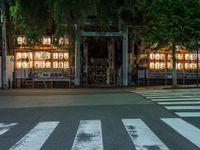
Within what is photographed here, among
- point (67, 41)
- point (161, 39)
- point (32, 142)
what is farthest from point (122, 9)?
point (32, 142)

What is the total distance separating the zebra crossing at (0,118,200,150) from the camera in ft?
32.2

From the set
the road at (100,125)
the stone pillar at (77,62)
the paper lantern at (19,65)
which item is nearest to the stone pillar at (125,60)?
the stone pillar at (77,62)

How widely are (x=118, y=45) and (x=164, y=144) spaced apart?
26.0m

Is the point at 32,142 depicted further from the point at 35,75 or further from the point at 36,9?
the point at 35,75

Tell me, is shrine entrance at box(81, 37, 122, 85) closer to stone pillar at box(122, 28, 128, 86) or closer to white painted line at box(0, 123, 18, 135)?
stone pillar at box(122, 28, 128, 86)

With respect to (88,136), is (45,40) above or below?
above

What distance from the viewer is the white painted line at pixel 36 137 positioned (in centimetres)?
980

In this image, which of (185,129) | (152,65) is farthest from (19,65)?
(185,129)

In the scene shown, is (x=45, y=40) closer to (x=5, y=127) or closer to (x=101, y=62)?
(x=101, y=62)

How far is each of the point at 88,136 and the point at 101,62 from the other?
25.1 m

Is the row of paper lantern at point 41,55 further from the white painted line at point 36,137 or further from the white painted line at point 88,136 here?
the white painted line at point 36,137

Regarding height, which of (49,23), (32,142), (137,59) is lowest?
(32,142)

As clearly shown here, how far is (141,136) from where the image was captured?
11.0m

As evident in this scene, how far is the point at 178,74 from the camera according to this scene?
1410 inches
